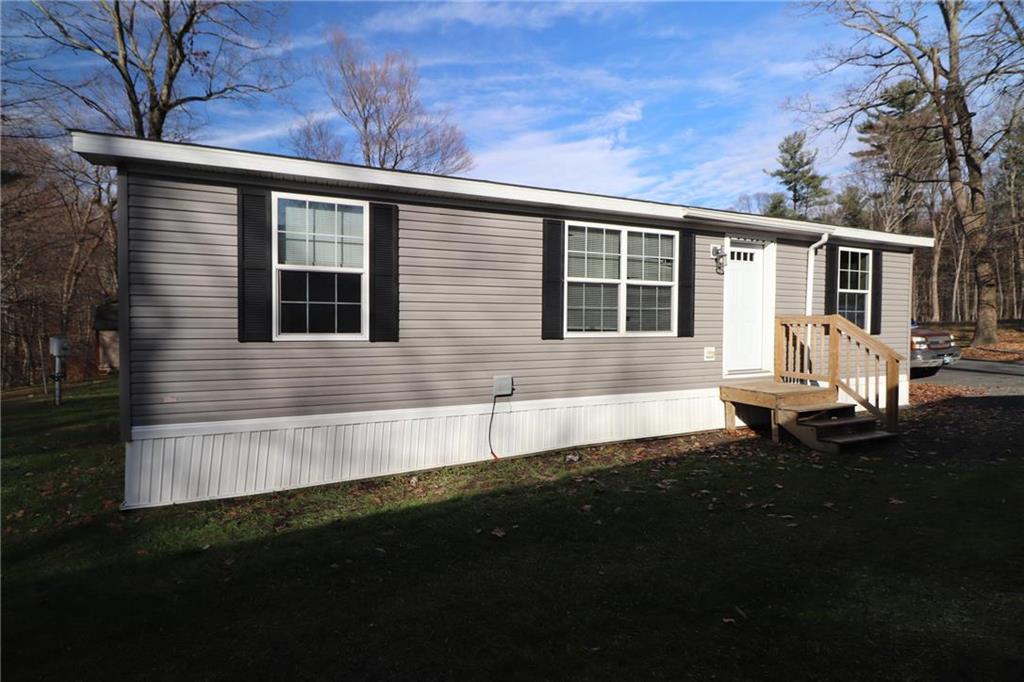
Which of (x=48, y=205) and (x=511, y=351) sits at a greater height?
(x=48, y=205)

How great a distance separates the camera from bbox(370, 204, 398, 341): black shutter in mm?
5742

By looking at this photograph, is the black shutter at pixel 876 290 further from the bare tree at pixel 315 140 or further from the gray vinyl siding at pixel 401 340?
the bare tree at pixel 315 140

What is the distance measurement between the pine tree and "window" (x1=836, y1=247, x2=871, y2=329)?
3056cm

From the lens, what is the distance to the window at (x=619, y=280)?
6965 mm

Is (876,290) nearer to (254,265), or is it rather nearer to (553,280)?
(553,280)

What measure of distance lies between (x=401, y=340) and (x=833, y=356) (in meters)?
5.70

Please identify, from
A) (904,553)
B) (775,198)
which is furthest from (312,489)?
(775,198)

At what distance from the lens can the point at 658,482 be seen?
546cm

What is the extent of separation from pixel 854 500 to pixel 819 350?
4.43 meters

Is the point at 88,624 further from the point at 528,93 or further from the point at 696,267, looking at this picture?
the point at 528,93

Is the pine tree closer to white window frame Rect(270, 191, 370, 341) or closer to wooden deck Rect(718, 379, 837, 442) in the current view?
wooden deck Rect(718, 379, 837, 442)

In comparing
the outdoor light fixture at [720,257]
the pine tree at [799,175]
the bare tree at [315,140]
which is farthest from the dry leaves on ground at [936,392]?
the pine tree at [799,175]

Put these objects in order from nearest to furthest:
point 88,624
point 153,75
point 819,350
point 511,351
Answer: point 88,624
point 511,351
point 819,350
point 153,75

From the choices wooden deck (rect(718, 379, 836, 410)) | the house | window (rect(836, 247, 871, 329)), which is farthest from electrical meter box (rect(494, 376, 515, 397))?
window (rect(836, 247, 871, 329))
